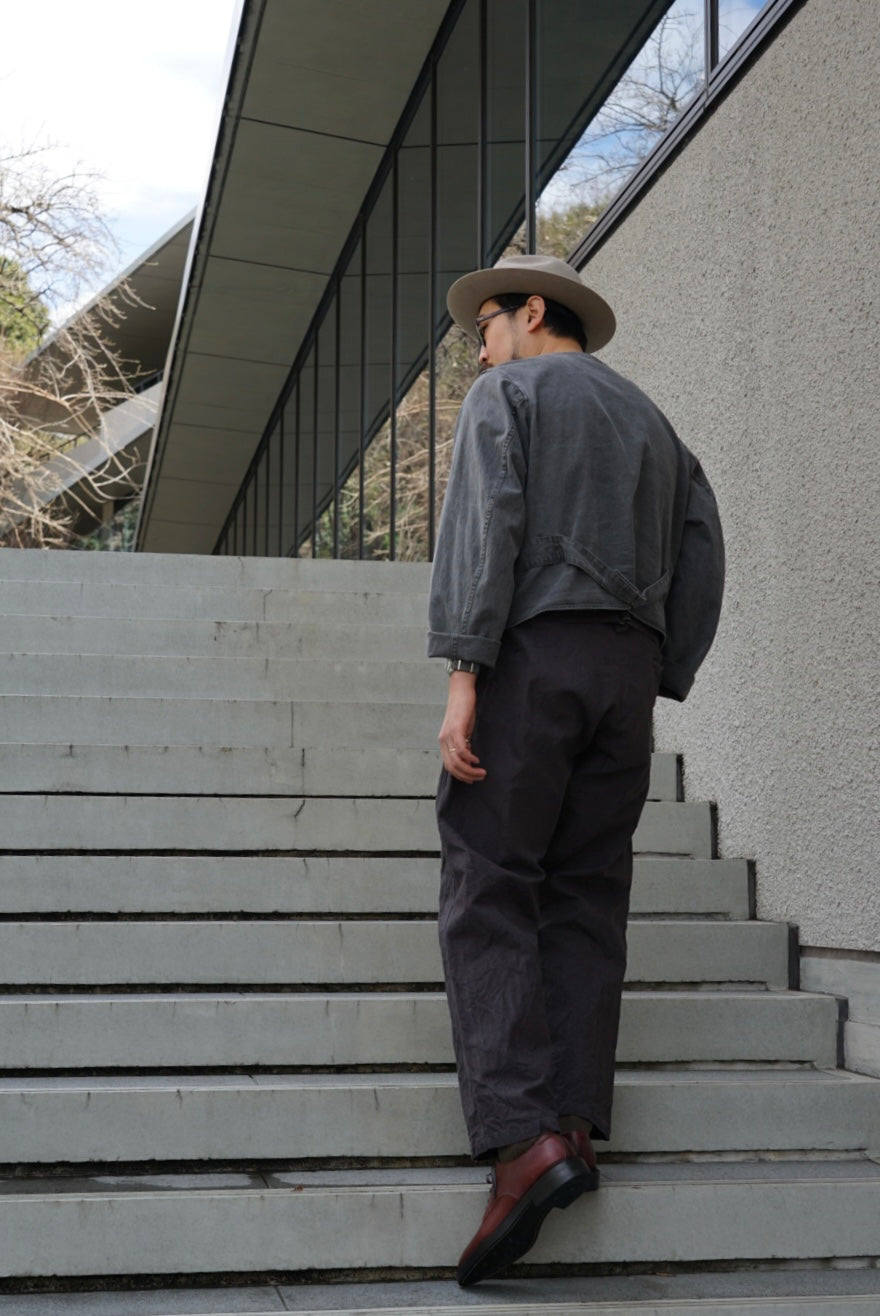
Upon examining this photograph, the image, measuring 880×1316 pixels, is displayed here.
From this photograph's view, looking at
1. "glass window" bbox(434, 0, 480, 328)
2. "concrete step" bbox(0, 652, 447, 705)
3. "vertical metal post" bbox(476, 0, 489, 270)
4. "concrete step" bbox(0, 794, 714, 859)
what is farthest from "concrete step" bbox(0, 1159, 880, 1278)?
"glass window" bbox(434, 0, 480, 328)

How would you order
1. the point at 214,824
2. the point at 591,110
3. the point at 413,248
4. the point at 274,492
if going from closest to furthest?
1. the point at 214,824
2. the point at 591,110
3. the point at 413,248
4. the point at 274,492

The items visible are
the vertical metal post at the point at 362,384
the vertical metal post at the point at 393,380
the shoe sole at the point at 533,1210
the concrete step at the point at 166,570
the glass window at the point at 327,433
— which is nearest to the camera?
the shoe sole at the point at 533,1210

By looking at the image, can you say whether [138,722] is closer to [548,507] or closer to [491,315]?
[491,315]

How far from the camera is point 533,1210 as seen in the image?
7.97ft

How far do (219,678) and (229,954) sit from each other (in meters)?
1.46

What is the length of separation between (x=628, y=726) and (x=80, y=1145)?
122cm

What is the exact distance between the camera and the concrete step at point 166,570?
227 inches

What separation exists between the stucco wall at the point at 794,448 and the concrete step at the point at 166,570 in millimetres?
1699

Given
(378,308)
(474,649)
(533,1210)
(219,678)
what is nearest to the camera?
(533,1210)

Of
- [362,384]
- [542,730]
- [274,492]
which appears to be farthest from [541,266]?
[274,492]

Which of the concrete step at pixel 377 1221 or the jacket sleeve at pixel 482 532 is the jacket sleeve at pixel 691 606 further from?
the concrete step at pixel 377 1221

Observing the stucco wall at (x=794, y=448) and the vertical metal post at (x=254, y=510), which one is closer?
the stucco wall at (x=794, y=448)

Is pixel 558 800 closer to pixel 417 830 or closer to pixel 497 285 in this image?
pixel 497 285

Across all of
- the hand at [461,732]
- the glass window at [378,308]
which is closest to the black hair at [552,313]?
the hand at [461,732]
